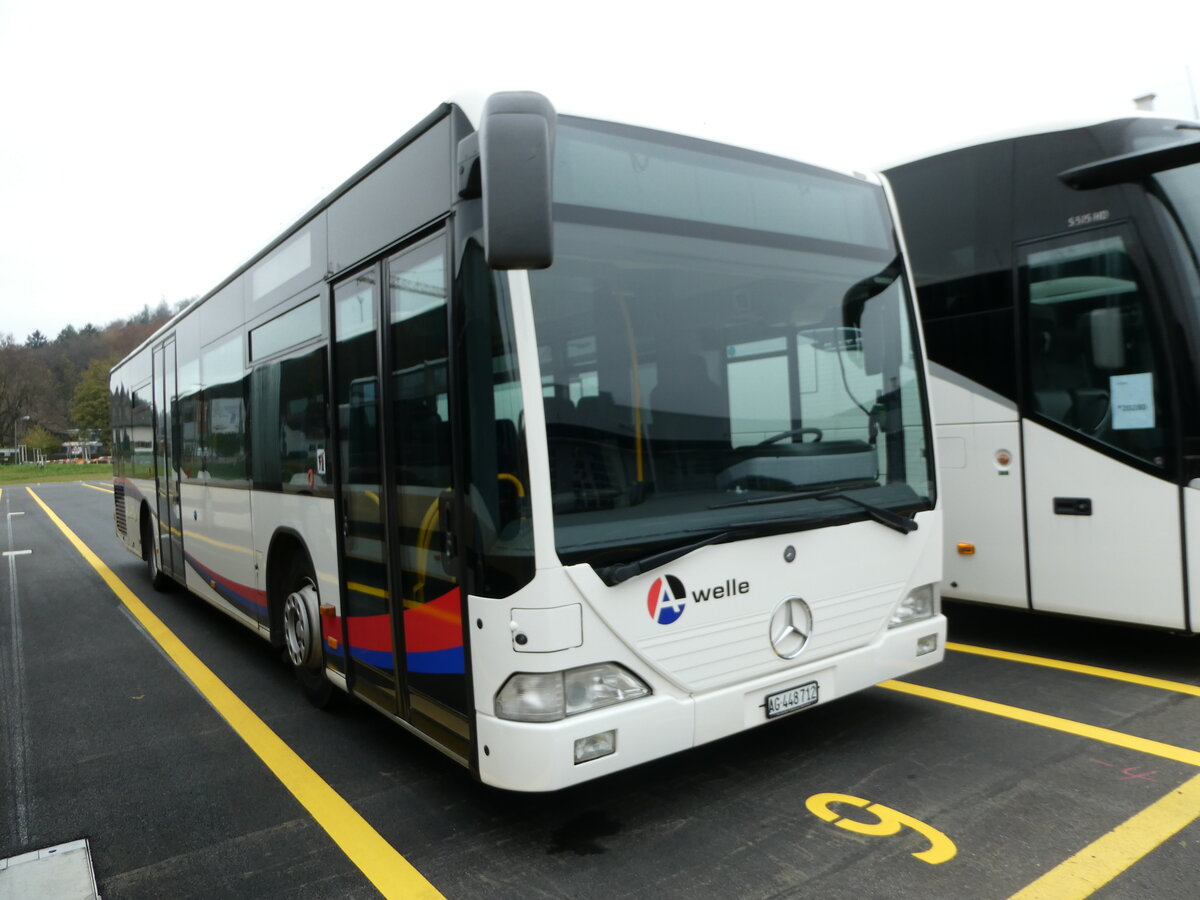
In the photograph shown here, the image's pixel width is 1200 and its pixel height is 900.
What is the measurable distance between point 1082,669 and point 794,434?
311 cm

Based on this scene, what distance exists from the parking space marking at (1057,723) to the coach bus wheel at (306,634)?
3258mm

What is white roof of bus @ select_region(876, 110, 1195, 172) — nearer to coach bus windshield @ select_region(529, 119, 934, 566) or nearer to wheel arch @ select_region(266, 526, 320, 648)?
coach bus windshield @ select_region(529, 119, 934, 566)

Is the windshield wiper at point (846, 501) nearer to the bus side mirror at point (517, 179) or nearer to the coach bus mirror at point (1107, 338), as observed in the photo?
the bus side mirror at point (517, 179)

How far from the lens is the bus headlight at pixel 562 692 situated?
322 centimetres

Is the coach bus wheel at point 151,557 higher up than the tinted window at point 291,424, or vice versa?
the tinted window at point 291,424

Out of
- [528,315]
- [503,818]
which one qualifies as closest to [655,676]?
[503,818]

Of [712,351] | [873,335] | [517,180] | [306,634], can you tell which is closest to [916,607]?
[873,335]

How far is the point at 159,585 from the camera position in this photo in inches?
423

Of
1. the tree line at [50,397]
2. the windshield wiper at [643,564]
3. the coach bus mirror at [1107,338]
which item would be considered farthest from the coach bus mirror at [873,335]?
the tree line at [50,397]

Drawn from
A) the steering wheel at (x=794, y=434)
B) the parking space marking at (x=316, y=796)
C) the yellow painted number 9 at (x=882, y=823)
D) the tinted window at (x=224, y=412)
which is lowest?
the parking space marking at (x=316, y=796)

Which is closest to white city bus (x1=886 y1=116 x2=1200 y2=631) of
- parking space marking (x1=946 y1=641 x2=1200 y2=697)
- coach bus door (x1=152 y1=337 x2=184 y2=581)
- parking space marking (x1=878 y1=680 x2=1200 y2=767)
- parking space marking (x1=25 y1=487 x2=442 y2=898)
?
parking space marking (x1=946 y1=641 x2=1200 y2=697)

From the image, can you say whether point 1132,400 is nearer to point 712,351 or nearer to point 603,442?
point 712,351

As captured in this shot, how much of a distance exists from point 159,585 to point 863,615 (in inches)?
363

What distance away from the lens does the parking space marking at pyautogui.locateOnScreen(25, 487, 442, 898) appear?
333 cm
